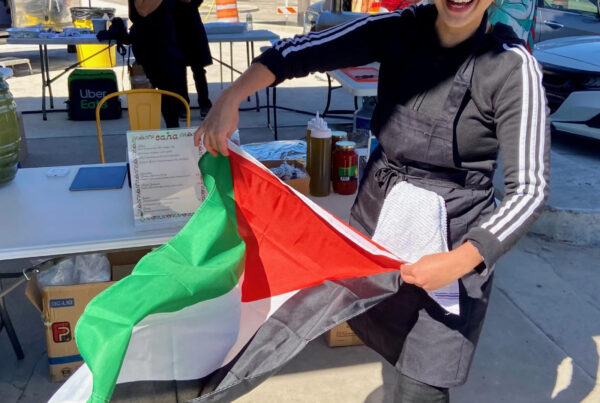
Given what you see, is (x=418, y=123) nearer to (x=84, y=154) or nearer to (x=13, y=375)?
(x=13, y=375)

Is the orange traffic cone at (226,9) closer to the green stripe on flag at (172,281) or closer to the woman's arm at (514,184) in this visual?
the green stripe on flag at (172,281)

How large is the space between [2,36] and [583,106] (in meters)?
10.6

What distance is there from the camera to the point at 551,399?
9.47 ft

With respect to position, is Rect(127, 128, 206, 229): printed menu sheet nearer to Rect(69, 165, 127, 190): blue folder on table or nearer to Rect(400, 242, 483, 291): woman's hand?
Rect(69, 165, 127, 190): blue folder on table

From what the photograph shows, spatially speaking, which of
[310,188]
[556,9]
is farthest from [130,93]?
[556,9]

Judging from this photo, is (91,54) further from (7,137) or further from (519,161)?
(519,161)

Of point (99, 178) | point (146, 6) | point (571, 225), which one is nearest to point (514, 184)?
point (99, 178)

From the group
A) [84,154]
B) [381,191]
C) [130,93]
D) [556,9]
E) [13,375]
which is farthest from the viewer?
[556,9]

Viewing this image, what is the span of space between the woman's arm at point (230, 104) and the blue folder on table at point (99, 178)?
3.34ft

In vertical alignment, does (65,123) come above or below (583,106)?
below

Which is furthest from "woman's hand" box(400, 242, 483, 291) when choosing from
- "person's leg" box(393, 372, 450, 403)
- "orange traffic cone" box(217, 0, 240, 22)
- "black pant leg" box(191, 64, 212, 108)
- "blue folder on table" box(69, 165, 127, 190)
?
"orange traffic cone" box(217, 0, 240, 22)

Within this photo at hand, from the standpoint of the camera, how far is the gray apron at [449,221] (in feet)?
5.61

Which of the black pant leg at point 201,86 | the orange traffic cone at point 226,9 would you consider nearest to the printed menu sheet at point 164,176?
the black pant leg at point 201,86

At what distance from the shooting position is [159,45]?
604cm
